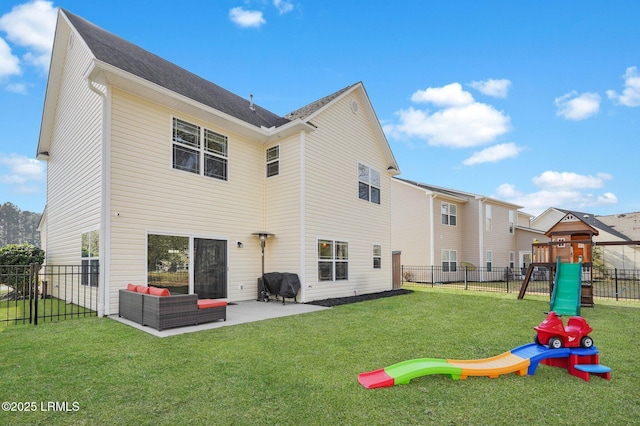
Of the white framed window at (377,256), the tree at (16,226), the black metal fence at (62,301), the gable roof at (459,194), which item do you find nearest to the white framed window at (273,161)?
the white framed window at (377,256)

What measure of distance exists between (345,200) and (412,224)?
31.6 feet

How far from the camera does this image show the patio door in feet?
30.1

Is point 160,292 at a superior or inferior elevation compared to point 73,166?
inferior

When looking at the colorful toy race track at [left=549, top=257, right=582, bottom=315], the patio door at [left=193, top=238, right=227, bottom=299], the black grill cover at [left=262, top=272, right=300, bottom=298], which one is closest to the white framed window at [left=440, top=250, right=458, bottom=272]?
the colorful toy race track at [left=549, top=257, right=582, bottom=315]

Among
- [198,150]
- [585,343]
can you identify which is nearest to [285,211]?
[198,150]

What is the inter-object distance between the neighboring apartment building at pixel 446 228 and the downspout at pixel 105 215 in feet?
52.4

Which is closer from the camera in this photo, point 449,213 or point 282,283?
point 282,283

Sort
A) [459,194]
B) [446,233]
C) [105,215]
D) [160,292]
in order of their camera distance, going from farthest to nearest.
→ 1. [459,194]
2. [446,233]
3. [105,215]
4. [160,292]

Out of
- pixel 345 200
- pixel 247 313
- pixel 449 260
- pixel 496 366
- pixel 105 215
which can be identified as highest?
pixel 345 200

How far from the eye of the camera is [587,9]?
10078 millimetres

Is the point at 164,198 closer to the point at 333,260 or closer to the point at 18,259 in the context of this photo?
the point at 333,260

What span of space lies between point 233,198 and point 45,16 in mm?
8390

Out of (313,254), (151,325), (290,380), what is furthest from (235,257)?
(290,380)

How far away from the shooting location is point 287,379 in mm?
3795
